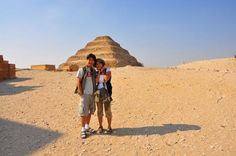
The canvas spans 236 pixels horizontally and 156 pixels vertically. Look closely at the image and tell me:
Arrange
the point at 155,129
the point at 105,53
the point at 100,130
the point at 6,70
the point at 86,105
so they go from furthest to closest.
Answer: the point at 105,53
the point at 6,70
the point at 155,129
the point at 100,130
the point at 86,105

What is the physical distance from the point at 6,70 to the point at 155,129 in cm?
1383

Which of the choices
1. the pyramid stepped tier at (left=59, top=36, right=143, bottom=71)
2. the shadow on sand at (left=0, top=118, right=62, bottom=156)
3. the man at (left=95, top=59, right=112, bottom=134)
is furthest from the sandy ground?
the pyramid stepped tier at (left=59, top=36, right=143, bottom=71)

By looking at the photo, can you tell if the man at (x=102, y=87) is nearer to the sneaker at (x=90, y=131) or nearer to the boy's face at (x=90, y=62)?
the boy's face at (x=90, y=62)

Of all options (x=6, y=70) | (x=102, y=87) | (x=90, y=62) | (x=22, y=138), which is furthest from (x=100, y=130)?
(x=6, y=70)

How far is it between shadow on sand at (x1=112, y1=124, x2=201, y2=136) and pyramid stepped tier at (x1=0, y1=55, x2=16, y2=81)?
13.1 meters

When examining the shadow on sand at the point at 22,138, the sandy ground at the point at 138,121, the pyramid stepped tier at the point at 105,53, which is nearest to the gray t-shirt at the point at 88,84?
the sandy ground at the point at 138,121

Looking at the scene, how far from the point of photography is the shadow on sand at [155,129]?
23.1 ft

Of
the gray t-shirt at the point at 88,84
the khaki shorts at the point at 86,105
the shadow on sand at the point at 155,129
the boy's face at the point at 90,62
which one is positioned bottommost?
the shadow on sand at the point at 155,129

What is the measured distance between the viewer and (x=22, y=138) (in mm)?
7035

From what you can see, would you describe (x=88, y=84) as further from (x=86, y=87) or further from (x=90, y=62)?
(x=90, y=62)

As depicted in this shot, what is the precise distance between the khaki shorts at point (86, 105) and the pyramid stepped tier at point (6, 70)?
1293cm

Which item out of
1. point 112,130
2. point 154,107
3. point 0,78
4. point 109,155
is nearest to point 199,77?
point 154,107

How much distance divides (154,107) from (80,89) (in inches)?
125

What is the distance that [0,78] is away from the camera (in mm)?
18188
